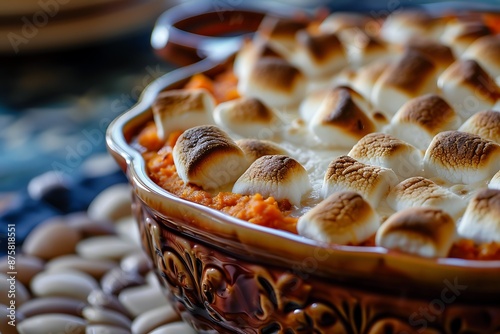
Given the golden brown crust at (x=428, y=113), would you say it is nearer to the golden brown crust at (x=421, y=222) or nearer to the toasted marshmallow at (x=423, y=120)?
the toasted marshmallow at (x=423, y=120)

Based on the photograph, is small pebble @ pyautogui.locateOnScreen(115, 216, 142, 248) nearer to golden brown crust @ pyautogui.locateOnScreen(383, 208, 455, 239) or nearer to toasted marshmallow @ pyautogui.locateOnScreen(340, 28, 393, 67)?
toasted marshmallow @ pyautogui.locateOnScreen(340, 28, 393, 67)

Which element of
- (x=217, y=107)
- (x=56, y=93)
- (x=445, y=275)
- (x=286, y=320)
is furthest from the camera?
(x=56, y=93)

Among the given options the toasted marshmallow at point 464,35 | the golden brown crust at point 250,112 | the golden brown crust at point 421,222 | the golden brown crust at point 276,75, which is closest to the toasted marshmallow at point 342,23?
the toasted marshmallow at point 464,35

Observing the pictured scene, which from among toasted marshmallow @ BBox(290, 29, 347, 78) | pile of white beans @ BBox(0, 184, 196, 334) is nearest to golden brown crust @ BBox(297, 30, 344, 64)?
toasted marshmallow @ BBox(290, 29, 347, 78)

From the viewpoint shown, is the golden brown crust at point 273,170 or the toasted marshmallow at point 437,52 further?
the toasted marshmallow at point 437,52

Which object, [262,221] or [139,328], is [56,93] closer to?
[139,328]

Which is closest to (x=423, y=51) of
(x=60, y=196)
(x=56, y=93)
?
(x=60, y=196)
